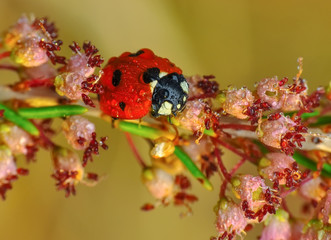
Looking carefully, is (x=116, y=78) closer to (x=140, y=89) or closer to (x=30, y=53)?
(x=140, y=89)

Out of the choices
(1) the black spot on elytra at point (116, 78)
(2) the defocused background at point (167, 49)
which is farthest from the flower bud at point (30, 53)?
(2) the defocused background at point (167, 49)

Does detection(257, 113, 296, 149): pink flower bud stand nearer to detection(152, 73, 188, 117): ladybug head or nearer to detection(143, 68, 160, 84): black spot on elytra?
detection(152, 73, 188, 117): ladybug head

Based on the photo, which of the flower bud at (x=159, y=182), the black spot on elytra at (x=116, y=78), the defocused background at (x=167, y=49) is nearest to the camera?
the black spot on elytra at (x=116, y=78)

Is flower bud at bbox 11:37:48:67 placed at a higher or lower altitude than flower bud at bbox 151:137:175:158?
higher

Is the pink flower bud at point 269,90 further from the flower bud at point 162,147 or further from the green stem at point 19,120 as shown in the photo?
the green stem at point 19,120

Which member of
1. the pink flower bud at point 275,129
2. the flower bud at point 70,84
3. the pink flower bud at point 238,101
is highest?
the flower bud at point 70,84

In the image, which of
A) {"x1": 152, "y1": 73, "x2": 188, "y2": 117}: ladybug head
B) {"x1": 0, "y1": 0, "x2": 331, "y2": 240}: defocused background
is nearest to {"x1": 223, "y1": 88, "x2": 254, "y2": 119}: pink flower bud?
{"x1": 152, "y1": 73, "x2": 188, "y2": 117}: ladybug head

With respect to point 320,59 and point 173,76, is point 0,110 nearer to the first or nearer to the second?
point 173,76
